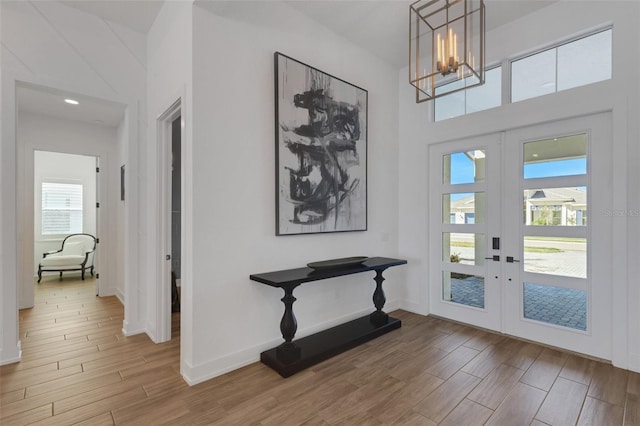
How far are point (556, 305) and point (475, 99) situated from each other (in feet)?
8.11

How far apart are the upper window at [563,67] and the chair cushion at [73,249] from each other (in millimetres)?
8455

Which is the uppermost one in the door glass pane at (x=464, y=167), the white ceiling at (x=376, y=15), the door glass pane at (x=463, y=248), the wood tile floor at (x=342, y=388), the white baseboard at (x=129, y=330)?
the white ceiling at (x=376, y=15)

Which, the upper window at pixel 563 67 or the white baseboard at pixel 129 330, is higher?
the upper window at pixel 563 67

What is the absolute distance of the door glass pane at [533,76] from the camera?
3.17 m

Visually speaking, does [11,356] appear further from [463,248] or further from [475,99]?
[475,99]

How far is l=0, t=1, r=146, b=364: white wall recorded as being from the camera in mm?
2779

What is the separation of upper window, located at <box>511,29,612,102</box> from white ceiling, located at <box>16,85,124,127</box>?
4829mm

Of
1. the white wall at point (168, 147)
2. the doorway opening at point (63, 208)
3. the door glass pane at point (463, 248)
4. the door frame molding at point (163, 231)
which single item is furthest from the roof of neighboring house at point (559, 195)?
the doorway opening at point (63, 208)

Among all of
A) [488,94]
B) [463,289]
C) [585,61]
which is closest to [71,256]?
[463,289]

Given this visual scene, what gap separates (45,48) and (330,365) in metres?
4.13

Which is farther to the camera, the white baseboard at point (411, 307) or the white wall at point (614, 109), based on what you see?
the white baseboard at point (411, 307)

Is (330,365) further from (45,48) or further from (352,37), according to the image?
(45,48)

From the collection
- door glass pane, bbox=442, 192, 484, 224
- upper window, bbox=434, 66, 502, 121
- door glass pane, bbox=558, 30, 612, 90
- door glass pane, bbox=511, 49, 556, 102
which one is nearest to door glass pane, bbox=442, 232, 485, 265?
door glass pane, bbox=442, 192, 484, 224

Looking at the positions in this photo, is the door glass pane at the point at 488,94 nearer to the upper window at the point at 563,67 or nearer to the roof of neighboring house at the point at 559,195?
the upper window at the point at 563,67
